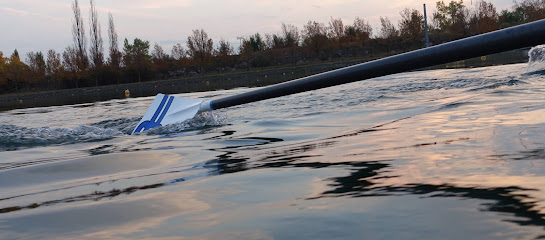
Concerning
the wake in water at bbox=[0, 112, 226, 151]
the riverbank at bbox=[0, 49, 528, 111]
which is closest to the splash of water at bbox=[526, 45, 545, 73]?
the wake in water at bbox=[0, 112, 226, 151]

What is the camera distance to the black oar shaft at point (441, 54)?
227cm

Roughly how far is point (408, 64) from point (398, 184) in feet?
3.96

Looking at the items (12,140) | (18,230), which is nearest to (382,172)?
(18,230)

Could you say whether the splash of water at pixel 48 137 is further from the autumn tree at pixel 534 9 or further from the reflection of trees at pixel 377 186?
the autumn tree at pixel 534 9

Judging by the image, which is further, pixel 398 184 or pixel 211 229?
pixel 398 184

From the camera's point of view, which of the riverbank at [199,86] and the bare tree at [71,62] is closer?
the riverbank at [199,86]

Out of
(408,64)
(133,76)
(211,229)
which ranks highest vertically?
(133,76)

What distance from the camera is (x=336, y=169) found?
7.11ft

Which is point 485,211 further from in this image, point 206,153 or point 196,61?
point 196,61

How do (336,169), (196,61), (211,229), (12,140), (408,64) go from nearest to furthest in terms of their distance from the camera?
(211,229) → (336,169) → (408,64) → (12,140) → (196,61)

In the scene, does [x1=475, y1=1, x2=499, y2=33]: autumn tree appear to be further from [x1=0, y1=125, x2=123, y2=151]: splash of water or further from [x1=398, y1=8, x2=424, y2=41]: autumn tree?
[x1=0, y1=125, x2=123, y2=151]: splash of water

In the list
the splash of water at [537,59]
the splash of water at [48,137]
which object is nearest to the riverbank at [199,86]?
the splash of water at [537,59]

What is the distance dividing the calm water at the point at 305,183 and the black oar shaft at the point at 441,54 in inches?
16.5

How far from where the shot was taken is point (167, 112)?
550cm
